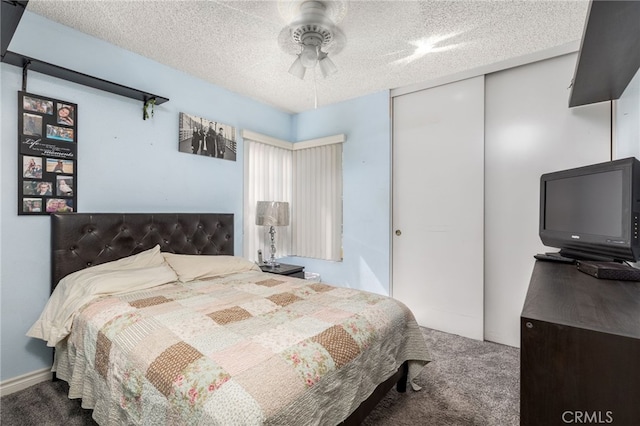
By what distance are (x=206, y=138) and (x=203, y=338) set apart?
2.30 m

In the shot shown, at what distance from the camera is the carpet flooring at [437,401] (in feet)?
5.47

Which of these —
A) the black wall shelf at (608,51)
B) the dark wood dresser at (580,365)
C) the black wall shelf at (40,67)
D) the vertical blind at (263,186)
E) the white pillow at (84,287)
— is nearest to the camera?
the dark wood dresser at (580,365)

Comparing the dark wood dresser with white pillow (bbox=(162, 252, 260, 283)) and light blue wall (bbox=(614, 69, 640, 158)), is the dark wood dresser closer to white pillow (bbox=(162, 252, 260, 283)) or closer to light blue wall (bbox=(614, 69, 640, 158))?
light blue wall (bbox=(614, 69, 640, 158))

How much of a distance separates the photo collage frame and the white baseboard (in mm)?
1113

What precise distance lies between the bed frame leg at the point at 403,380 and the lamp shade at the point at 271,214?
6.47 ft

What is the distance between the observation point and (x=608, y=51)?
4.78 ft

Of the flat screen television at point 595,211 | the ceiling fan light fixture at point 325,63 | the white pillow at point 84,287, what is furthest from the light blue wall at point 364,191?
the white pillow at point 84,287

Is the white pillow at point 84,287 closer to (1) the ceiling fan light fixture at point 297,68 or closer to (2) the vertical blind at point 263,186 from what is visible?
(2) the vertical blind at point 263,186

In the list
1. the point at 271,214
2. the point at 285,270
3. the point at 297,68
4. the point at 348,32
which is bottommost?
the point at 285,270

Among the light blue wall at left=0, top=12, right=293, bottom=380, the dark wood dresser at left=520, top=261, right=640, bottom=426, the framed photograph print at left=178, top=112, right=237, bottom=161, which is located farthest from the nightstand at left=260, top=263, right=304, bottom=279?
the dark wood dresser at left=520, top=261, right=640, bottom=426

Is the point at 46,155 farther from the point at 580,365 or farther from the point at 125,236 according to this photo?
the point at 580,365

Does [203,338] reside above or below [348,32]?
below

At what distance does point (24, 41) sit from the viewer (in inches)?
76.9

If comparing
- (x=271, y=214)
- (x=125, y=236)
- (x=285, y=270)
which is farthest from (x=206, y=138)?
(x=285, y=270)
